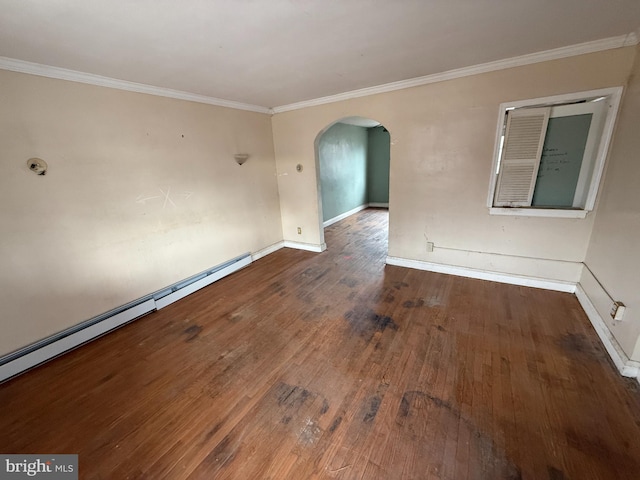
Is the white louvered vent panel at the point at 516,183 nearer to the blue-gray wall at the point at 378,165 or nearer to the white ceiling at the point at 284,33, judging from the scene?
the white ceiling at the point at 284,33

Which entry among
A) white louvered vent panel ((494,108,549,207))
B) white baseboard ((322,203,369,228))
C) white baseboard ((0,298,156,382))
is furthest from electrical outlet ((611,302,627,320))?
white baseboard ((322,203,369,228))

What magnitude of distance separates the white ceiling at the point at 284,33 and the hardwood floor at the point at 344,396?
2.41 meters

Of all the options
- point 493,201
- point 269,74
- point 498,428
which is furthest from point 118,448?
point 493,201

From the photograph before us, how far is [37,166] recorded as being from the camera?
2.08m

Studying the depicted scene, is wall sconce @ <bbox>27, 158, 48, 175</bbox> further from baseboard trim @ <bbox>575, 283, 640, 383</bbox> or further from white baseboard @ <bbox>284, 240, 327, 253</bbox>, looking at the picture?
baseboard trim @ <bbox>575, 283, 640, 383</bbox>

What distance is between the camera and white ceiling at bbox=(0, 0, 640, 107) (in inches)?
57.6

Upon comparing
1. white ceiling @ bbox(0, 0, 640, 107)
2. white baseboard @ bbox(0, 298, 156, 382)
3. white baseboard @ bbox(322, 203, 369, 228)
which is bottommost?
white baseboard @ bbox(0, 298, 156, 382)

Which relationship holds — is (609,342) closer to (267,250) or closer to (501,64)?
(501,64)

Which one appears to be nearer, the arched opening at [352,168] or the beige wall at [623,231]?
→ the beige wall at [623,231]

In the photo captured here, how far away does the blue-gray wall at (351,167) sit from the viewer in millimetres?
6066

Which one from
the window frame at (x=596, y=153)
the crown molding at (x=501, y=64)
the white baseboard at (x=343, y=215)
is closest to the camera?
the crown molding at (x=501, y=64)

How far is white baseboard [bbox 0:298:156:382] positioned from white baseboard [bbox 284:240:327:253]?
2.44 meters

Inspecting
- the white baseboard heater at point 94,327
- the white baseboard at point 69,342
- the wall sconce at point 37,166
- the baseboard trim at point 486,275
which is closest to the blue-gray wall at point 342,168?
the baseboard trim at point 486,275

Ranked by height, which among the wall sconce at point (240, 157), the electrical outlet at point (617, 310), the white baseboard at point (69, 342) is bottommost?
the white baseboard at point (69, 342)
